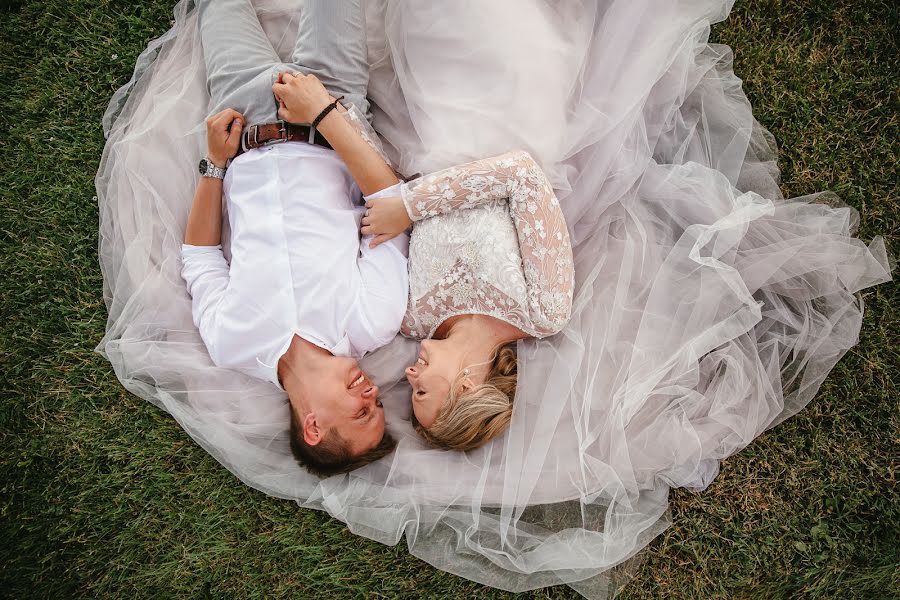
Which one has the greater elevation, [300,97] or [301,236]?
[300,97]

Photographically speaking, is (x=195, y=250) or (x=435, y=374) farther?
(x=195, y=250)

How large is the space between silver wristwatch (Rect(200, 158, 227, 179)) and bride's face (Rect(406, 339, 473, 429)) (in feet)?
4.62

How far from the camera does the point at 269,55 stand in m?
3.15

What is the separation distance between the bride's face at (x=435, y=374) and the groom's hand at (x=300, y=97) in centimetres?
128

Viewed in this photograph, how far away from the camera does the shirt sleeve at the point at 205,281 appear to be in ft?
9.77

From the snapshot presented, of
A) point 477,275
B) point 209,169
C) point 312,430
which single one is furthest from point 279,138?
point 312,430

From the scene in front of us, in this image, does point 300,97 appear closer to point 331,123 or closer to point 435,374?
point 331,123

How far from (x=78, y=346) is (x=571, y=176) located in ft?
9.69

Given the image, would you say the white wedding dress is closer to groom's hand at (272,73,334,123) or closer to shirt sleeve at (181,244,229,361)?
shirt sleeve at (181,244,229,361)

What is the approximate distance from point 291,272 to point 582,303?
148cm

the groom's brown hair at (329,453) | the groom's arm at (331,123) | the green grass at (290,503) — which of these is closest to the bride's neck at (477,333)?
the groom's brown hair at (329,453)

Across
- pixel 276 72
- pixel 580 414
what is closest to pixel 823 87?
pixel 580 414

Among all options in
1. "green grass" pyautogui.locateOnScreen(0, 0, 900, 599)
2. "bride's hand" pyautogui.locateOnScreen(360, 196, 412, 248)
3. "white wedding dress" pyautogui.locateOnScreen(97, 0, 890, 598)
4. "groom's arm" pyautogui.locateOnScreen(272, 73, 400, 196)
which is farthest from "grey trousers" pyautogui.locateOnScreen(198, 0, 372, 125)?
"green grass" pyautogui.locateOnScreen(0, 0, 900, 599)

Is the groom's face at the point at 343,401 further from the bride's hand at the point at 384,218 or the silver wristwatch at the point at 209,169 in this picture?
the silver wristwatch at the point at 209,169
